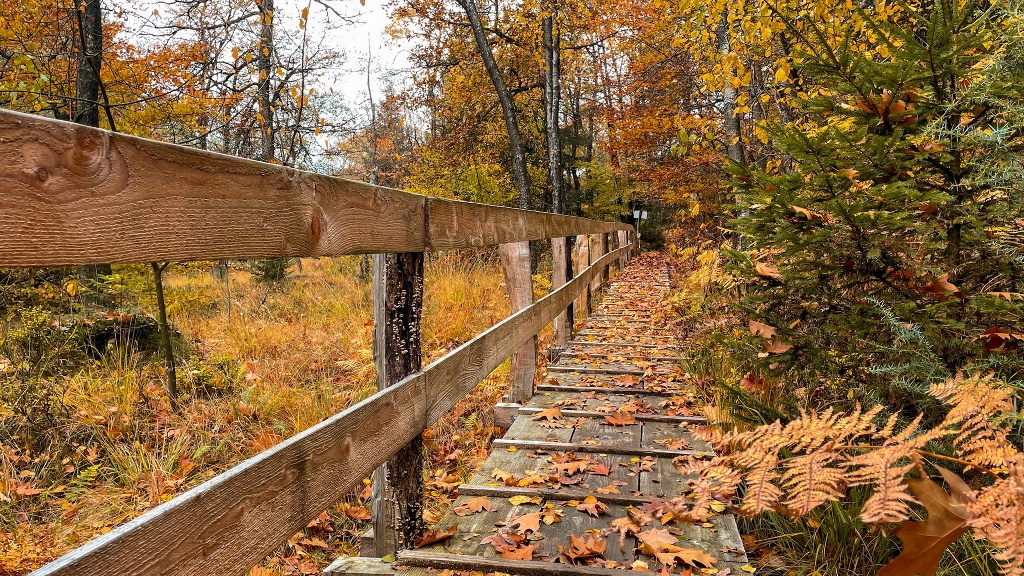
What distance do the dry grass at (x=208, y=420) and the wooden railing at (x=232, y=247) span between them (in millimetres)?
1471

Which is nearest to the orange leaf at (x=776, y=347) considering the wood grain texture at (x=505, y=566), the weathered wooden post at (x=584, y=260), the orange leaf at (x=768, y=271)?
the orange leaf at (x=768, y=271)

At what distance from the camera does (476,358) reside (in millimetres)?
2857

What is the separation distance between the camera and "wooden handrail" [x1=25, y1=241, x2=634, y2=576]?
997mm

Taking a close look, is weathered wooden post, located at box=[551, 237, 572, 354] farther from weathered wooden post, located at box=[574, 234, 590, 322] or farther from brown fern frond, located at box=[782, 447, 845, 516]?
brown fern frond, located at box=[782, 447, 845, 516]

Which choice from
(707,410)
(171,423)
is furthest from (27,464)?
(707,410)

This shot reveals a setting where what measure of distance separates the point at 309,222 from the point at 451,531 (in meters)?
1.49

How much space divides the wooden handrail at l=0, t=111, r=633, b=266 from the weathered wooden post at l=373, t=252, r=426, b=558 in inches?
15.9

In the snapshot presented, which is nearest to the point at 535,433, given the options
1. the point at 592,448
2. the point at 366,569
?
the point at 592,448

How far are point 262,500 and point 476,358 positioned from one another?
159 cm

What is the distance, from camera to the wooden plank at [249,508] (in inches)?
38.9

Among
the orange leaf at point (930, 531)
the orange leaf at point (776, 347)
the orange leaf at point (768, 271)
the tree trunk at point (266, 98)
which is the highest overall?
the tree trunk at point (266, 98)

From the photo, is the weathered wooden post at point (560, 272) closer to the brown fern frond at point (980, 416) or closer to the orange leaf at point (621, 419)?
the orange leaf at point (621, 419)

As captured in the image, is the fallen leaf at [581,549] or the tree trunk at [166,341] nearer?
the fallen leaf at [581,549]

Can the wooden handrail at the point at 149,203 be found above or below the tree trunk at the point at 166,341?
above
